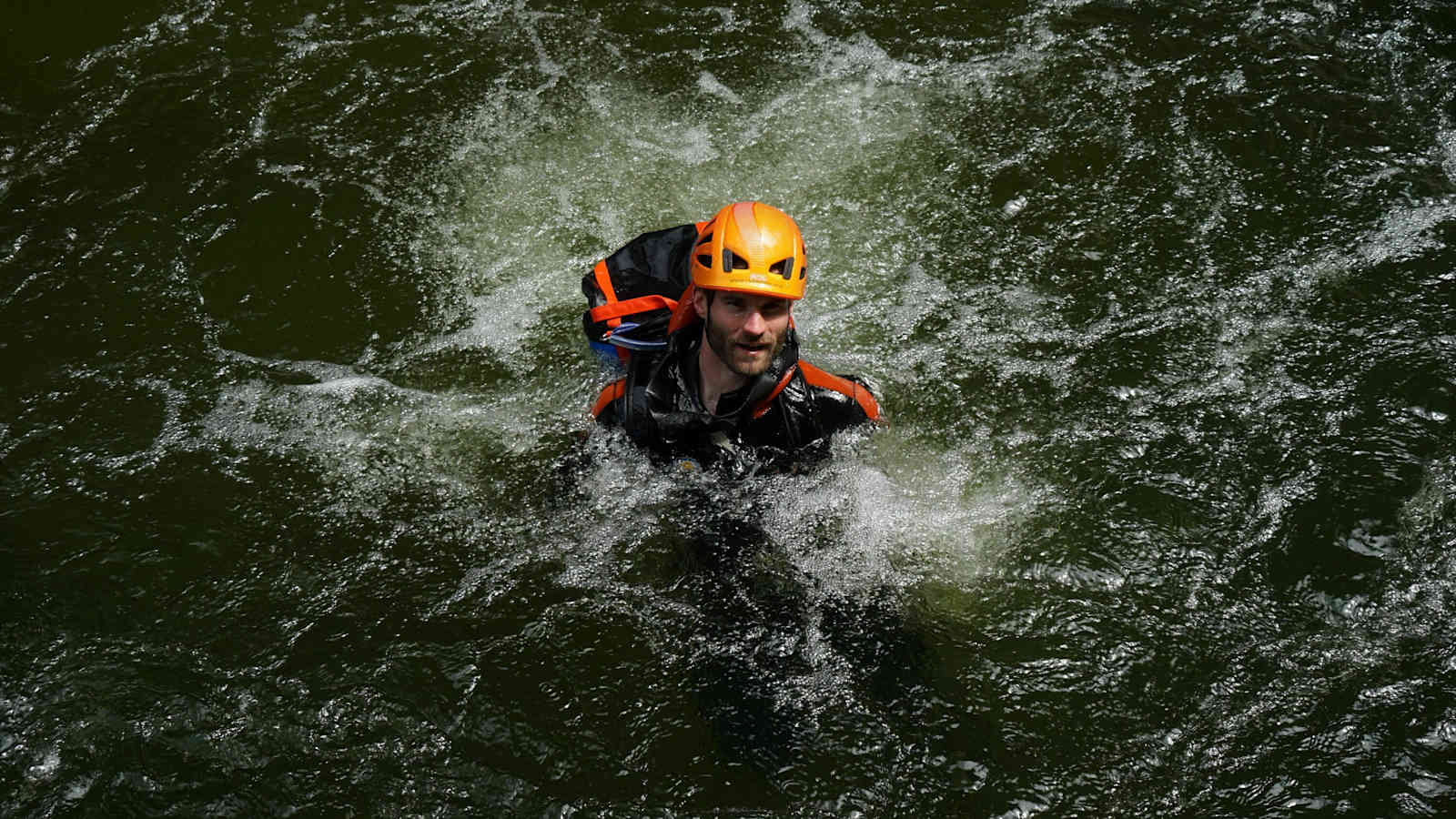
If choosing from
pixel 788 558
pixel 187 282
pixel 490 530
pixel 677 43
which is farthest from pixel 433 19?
pixel 788 558

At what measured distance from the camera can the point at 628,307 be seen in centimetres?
438

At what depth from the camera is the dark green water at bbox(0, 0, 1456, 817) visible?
3.85 meters

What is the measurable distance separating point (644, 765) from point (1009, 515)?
1.85m

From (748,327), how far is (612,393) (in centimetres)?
73

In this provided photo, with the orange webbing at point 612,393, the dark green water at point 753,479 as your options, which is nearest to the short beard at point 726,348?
the orange webbing at point 612,393

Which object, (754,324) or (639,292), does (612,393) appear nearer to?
(639,292)

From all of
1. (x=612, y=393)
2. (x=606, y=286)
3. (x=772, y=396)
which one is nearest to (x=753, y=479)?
(x=772, y=396)

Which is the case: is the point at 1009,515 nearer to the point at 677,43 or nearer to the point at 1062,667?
the point at 1062,667

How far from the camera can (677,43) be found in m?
7.76

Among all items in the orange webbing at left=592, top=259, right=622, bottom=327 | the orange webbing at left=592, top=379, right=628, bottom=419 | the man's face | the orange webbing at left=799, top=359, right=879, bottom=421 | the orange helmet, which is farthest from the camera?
the orange webbing at left=592, top=259, right=622, bottom=327

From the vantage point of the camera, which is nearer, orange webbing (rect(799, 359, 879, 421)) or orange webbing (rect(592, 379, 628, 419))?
orange webbing (rect(799, 359, 879, 421))

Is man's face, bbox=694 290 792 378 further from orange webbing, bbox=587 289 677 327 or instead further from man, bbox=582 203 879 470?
orange webbing, bbox=587 289 677 327

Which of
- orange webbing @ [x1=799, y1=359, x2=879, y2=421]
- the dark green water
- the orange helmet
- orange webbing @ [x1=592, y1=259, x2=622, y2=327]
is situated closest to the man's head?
the orange helmet

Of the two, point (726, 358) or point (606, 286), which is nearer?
point (726, 358)
